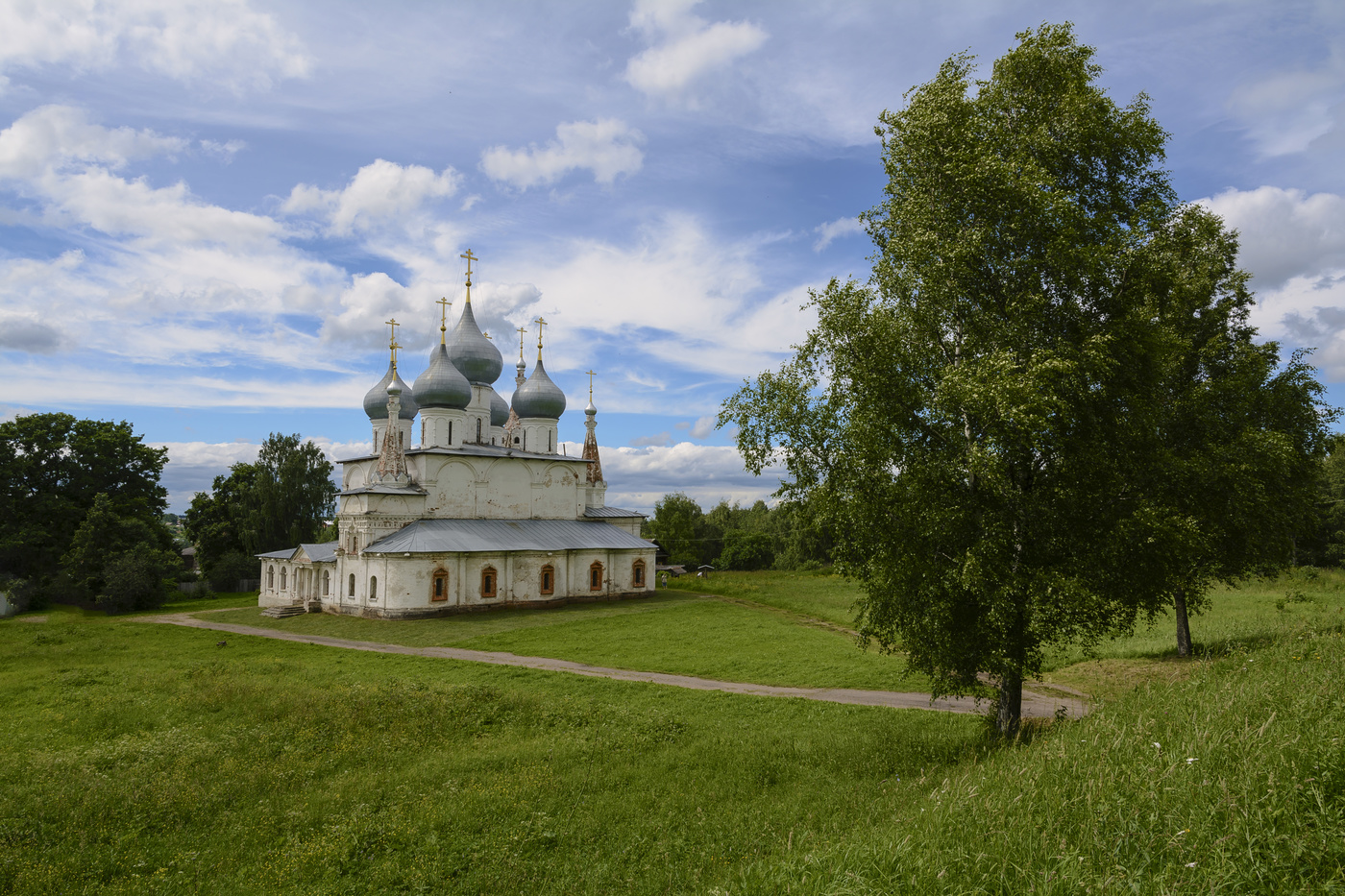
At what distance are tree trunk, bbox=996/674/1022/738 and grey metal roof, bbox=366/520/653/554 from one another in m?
25.4

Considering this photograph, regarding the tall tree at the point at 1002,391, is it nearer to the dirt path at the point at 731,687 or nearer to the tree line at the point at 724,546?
the dirt path at the point at 731,687

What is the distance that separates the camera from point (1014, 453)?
10.8 m

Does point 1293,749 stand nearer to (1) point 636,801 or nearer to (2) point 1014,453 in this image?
(2) point 1014,453

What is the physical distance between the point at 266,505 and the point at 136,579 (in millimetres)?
12598

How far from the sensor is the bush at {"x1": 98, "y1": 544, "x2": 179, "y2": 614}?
37562 mm

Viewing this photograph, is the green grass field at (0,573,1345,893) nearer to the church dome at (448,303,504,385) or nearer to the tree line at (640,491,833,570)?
the church dome at (448,303,504,385)

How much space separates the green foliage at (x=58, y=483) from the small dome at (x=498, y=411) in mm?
20194

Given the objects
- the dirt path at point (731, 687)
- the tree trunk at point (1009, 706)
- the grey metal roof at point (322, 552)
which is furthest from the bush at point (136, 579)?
the tree trunk at point (1009, 706)

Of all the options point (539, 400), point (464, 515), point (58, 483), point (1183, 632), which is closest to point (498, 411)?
point (539, 400)

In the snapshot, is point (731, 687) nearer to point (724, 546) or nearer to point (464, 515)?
point (464, 515)

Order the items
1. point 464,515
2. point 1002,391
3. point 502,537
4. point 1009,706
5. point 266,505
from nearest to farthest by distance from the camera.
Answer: point 1002,391, point 1009,706, point 502,537, point 464,515, point 266,505

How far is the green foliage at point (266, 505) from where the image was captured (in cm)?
5025

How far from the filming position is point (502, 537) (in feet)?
119

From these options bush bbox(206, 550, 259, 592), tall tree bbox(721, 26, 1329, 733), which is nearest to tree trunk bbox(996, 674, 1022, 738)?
tall tree bbox(721, 26, 1329, 733)
